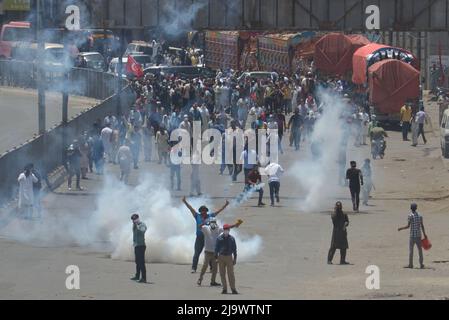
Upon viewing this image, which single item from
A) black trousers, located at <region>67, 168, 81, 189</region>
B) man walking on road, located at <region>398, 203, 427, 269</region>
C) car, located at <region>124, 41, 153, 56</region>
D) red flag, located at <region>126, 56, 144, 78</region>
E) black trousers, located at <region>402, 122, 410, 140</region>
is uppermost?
car, located at <region>124, 41, 153, 56</region>

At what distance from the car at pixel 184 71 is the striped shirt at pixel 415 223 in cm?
3615

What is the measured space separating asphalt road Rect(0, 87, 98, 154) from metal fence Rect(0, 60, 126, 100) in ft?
1.47

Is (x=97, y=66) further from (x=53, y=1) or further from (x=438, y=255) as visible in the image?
→ (x=438, y=255)

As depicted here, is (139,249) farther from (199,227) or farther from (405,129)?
(405,129)

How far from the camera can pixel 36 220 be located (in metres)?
32.4

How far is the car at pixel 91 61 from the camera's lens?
66938 mm

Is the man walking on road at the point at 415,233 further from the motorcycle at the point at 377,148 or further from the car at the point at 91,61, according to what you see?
the car at the point at 91,61

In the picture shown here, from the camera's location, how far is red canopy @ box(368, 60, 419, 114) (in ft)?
174

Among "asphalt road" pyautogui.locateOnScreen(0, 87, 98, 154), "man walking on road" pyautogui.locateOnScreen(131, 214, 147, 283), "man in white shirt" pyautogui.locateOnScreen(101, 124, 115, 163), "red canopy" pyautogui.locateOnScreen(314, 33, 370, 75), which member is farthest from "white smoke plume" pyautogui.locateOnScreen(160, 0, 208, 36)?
"man walking on road" pyautogui.locateOnScreen(131, 214, 147, 283)

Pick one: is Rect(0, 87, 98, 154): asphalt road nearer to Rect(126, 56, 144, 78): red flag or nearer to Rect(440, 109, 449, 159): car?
Rect(126, 56, 144, 78): red flag

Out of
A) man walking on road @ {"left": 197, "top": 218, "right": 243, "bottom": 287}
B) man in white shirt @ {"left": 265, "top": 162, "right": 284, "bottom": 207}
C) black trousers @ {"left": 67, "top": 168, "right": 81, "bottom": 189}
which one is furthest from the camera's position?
black trousers @ {"left": 67, "top": 168, "right": 81, "bottom": 189}

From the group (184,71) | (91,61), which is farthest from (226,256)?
(91,61)

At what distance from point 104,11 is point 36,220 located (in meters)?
12.8

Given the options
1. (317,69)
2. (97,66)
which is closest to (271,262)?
(317,69)
